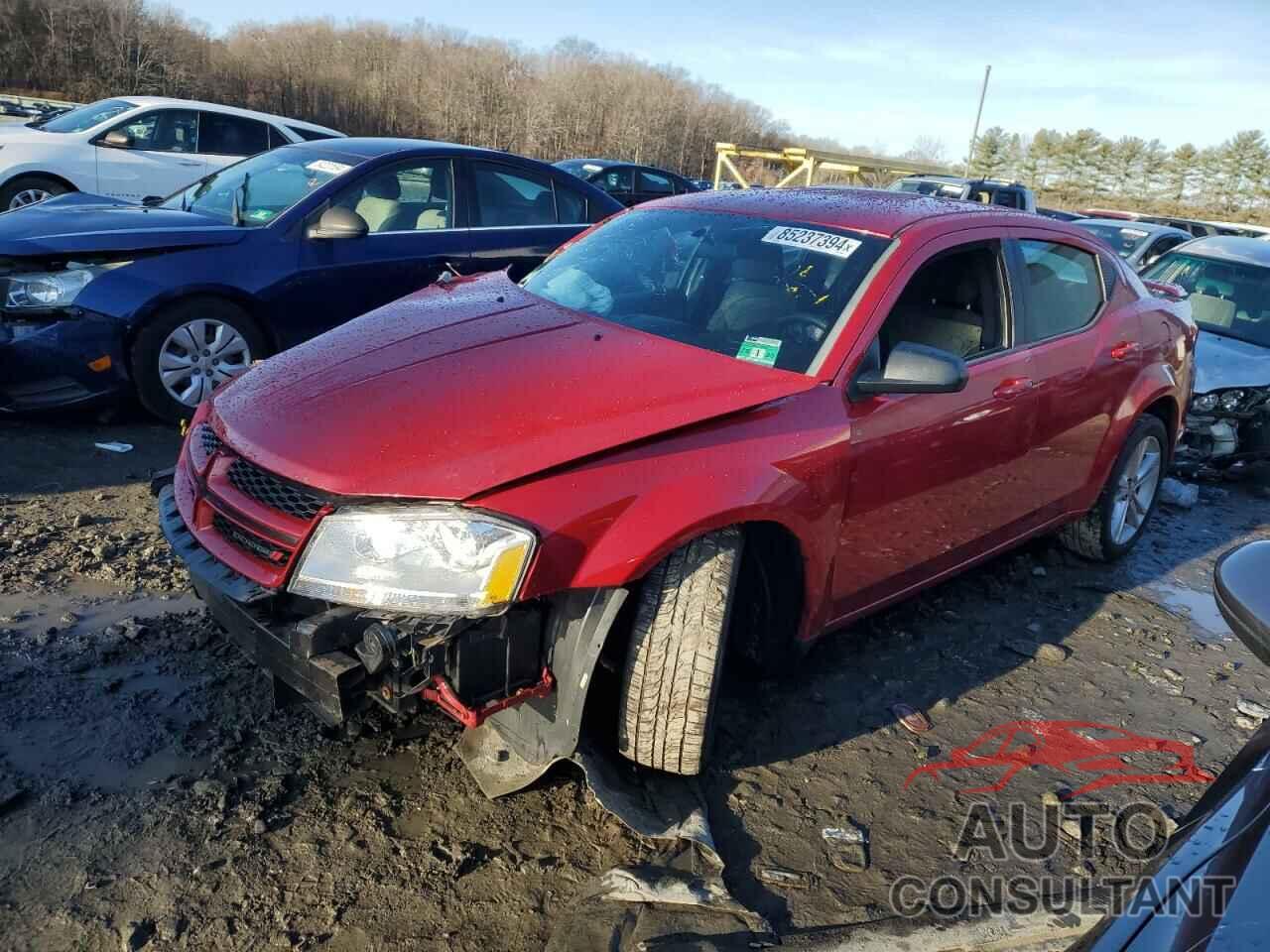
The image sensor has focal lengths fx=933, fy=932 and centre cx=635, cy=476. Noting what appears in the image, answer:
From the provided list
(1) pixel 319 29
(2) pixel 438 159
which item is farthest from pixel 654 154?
(2) pixel 438 159

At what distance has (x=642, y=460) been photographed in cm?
238

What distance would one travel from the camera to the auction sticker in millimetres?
3229

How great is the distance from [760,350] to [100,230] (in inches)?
153

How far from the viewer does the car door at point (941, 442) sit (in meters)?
2.97

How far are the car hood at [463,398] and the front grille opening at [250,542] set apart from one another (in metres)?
0.19

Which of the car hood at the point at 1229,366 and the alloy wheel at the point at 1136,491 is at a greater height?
the car hood at the point at 1229,366

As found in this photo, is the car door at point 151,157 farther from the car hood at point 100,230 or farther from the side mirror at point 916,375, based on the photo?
the side mirror at point 916,375

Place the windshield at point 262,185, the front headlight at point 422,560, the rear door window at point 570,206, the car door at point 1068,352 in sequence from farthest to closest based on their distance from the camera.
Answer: the rear door window at point 570,206, the windshield at point 262,185, the car door at point 1068,352, the front headlight at point 422,560

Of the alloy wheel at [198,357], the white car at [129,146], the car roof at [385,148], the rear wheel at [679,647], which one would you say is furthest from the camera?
the white car at [129,146]

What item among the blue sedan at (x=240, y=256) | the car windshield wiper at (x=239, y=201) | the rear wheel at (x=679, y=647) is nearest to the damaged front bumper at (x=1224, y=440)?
the blue sedan at (x=240, y=256)

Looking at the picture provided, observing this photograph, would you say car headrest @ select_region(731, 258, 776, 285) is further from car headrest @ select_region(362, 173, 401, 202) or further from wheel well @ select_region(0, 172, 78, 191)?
wheel well @ select_region(0, 172, 78, 191)

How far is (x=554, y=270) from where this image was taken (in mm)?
3750

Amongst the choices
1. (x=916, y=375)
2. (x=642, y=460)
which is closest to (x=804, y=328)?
(x=916, y=375)

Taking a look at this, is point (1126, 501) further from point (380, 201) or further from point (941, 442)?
point (380, 201)
